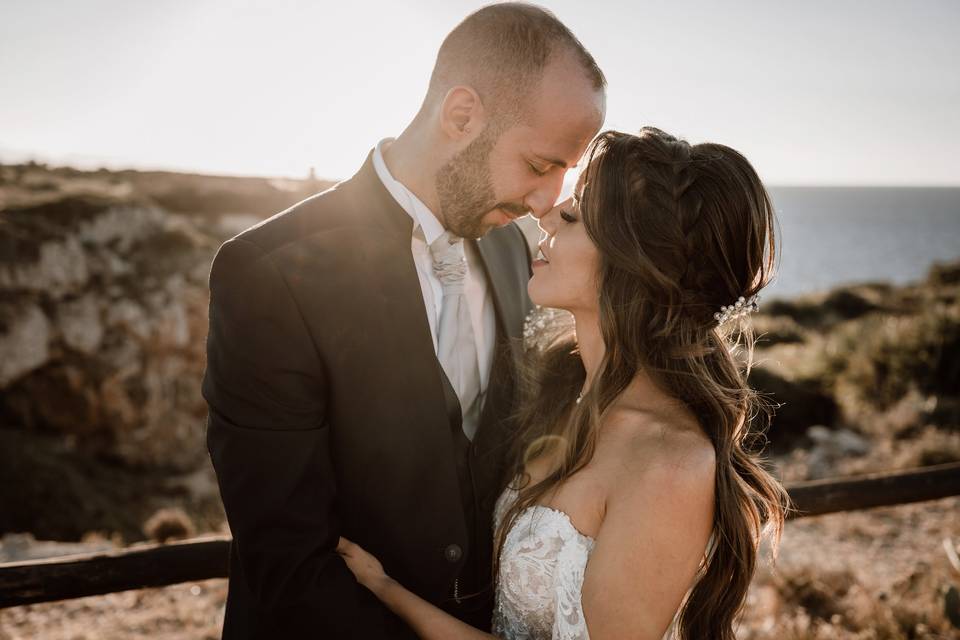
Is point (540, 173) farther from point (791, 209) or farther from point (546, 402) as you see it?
point (791, 209)

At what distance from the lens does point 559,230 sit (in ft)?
8.61

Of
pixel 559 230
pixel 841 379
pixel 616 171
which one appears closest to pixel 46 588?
pixel 559 230

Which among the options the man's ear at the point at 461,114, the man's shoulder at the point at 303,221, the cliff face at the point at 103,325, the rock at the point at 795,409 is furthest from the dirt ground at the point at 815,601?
the cliff face at the point at 103,325

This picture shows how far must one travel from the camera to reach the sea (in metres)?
59.3

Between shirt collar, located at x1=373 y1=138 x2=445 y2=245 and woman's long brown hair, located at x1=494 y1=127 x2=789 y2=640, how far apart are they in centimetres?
59

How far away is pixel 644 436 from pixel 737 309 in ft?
2.10

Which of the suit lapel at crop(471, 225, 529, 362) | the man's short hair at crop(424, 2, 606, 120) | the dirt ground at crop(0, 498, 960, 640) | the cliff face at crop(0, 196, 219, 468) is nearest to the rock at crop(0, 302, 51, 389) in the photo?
the cliff face at crop(0, 196, 219, 468)

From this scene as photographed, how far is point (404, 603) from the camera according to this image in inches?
86.9

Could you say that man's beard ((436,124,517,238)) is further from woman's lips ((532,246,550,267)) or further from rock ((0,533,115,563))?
rock ((0,533,115,563))

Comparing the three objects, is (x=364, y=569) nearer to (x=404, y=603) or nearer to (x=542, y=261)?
(x=404, y=603)

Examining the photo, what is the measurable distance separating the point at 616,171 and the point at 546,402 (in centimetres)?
105

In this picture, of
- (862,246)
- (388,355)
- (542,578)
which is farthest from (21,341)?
(862,246)

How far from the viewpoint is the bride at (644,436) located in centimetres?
206

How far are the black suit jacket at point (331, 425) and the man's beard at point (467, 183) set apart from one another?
25cm
